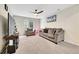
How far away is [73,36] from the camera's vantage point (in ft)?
19.2

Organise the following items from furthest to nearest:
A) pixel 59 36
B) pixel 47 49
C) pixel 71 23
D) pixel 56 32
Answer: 1. pixel 56 32
2. pixel 59 36
3. pixel 71 23
4. pixel 47 49

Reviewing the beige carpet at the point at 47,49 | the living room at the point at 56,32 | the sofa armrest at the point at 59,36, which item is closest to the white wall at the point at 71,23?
the living room at the point at 56,32

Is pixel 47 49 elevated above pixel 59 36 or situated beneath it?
situated beneath

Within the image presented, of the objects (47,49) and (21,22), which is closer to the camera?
(47,49)

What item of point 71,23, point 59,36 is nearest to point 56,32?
point 59,36

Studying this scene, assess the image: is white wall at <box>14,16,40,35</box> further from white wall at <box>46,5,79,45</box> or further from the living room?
white wall at <box>46,5,79,45</box>

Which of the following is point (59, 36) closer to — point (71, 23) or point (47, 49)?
point (71, 23)

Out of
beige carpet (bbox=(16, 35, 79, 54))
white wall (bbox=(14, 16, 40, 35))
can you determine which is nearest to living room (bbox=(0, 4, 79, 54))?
beige carpet (bbox=(16, 35, 79, 54))

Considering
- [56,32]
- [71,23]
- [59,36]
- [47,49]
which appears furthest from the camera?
[56,32]

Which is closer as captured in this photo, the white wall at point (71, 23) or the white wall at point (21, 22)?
→ the white wall at point (71, 23)

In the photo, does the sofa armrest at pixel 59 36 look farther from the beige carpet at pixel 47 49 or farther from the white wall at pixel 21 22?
the white wall at pixel 21 22

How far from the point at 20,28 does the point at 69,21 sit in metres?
6.68
